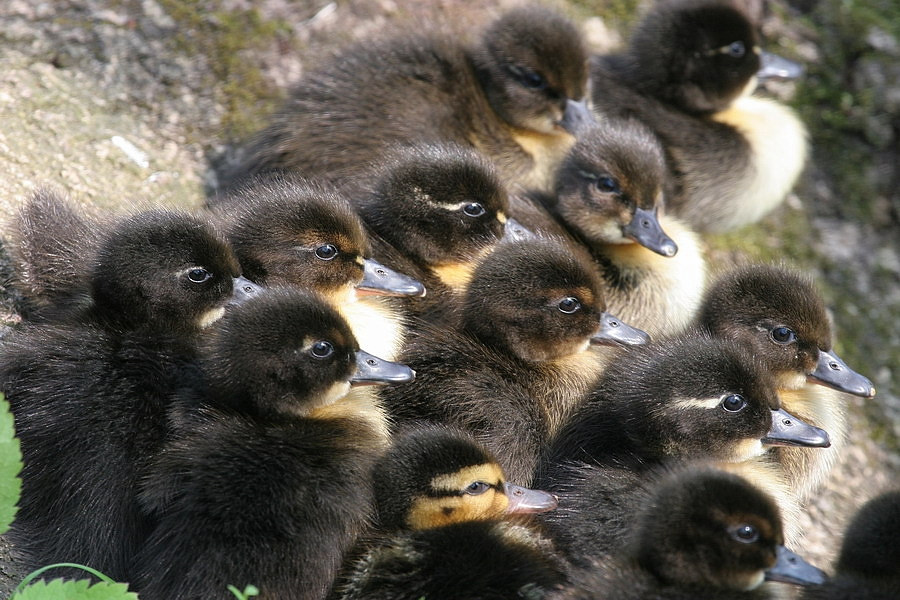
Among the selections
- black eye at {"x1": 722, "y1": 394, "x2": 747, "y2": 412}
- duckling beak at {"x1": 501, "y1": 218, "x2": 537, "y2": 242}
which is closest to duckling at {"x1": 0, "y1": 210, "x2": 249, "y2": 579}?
duckling beak at {"x1": 501, "y1": 218, "x2": 537, "y2": 242}

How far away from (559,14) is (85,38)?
6.25ft

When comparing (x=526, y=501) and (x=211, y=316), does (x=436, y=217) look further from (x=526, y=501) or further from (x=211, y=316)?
(x=526, y=501)

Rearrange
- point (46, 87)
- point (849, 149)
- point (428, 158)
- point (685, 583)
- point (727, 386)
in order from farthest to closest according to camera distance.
Answer: point (849, 149), point (46, 87), point (428, 158), point (727, 386), point (685, 583)

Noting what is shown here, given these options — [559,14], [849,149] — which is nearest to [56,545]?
[559,14]

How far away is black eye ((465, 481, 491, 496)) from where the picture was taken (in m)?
2.93

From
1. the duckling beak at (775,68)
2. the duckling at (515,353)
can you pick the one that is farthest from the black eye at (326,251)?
the duckling beak at (775,68)

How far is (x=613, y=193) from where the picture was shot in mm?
4090

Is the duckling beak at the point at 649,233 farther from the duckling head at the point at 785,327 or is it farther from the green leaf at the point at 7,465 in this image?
the green leaf at the point at 7,465

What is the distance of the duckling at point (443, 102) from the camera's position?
430 centimetres

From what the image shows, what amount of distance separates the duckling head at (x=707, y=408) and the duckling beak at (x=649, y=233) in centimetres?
83

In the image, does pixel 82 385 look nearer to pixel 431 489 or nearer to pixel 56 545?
pixel 56 545

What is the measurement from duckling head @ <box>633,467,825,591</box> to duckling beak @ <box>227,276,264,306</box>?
4.19ft

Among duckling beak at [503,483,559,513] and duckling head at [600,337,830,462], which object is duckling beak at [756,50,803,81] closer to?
duckling head at [600,337,830,462]

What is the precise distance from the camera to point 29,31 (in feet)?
15.6
